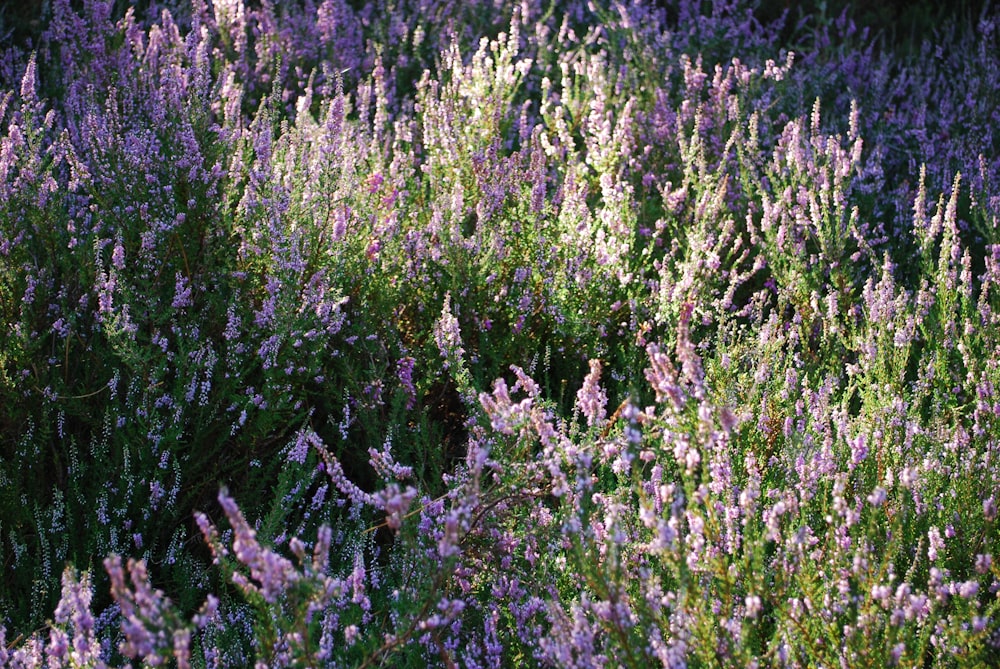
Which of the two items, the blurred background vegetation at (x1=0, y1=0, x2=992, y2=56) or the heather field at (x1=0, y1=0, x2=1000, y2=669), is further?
the blurred background vegetation at (x1=0, y1=0, x2=992, y2=56)

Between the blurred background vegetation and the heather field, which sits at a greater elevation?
the blurred background vegetation

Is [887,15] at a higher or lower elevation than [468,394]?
higher

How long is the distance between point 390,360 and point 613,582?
61.7 inches

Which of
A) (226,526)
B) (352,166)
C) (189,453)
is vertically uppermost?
(352,166)

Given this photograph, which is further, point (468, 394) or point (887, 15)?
point (887, 15)

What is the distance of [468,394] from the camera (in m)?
2.33

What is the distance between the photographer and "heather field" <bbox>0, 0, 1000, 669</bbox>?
5.40ft

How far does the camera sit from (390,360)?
117 inches

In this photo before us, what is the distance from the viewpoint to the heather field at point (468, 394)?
1646 mm

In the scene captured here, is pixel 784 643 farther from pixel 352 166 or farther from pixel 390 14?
pixel 390 14

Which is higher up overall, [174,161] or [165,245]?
[174,161]

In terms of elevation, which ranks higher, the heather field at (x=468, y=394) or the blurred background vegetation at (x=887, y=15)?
the blurred background vegetation at (x=887, y=15)

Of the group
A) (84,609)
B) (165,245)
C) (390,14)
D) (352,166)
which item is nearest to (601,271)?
(352,166)

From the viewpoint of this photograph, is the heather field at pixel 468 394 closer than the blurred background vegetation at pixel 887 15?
Yes
